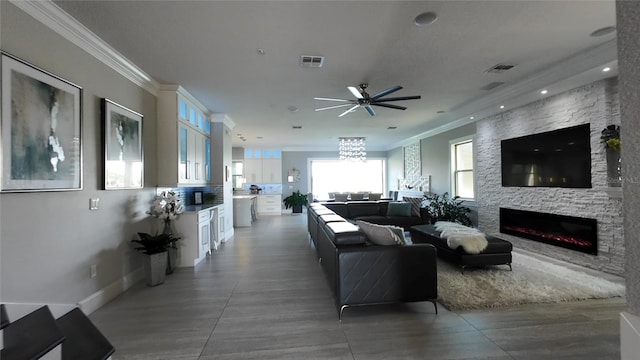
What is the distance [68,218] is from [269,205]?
8.22 m

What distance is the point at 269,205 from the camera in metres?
10.7

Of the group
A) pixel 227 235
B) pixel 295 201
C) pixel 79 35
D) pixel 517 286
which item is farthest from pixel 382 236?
pixel 295 201

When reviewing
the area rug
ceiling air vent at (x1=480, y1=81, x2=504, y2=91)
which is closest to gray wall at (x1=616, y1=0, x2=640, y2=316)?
the area rug

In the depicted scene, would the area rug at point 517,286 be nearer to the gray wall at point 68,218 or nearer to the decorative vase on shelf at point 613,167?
the decorative vase on shelf at point 613,167

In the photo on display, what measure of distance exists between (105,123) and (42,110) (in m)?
0.74

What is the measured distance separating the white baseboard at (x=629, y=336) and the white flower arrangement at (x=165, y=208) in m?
4.24

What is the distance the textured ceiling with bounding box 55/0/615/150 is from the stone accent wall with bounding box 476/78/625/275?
51cm

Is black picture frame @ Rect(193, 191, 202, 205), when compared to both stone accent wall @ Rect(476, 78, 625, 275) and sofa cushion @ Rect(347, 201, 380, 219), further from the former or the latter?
stone accent wall @ Rect(476, 78, 625, 275)

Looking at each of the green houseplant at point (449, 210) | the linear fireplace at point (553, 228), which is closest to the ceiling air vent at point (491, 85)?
the linear fireplace at point (553, 228)

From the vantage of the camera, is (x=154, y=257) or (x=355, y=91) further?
(x=355, y=91)

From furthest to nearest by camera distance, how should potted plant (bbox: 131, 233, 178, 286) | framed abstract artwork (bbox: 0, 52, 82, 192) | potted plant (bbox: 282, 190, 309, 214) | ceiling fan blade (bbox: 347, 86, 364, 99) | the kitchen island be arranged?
potted plant (bbox: 282, 190, 309, 214) < the kitchen island < ceiling fan blade (bbox: 347, 86, 364, 99) < potted plant (bbox: 131, 233, 178, 286) < framed abstract artwork (bbox: 0, 52, 82, 192)

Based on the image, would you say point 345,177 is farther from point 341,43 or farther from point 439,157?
point 341,43

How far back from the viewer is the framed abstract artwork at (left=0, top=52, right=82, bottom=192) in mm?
1959

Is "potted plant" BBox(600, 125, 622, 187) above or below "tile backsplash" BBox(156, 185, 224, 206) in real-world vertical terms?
above
